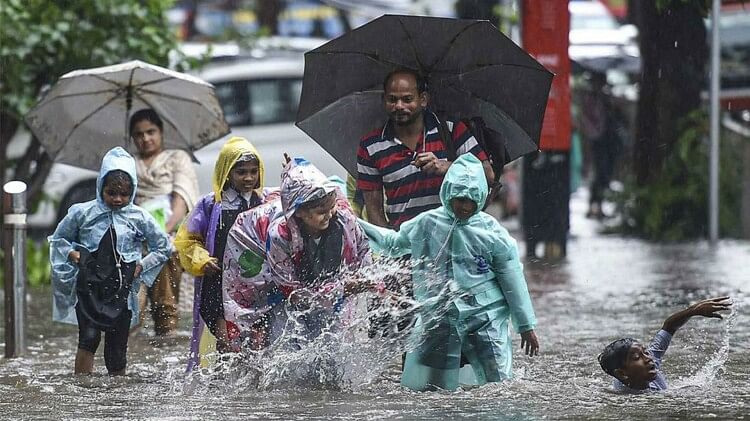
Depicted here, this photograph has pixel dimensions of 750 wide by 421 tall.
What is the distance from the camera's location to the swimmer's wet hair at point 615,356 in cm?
736

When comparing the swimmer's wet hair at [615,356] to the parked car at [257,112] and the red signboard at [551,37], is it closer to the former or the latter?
the red signboard at [551,37]

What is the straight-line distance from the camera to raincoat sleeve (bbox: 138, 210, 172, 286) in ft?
28.6

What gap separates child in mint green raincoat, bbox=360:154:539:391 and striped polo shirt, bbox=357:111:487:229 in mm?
523

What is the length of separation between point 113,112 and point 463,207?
3.94 meters

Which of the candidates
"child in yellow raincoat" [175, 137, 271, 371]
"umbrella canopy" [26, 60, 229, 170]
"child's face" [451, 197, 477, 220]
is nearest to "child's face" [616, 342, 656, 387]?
"child's face" [451, 197, 477, 220]

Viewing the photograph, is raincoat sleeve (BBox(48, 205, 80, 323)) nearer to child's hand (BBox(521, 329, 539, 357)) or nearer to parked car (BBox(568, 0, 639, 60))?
child's hand (BBox(521, 329, 539, 357))

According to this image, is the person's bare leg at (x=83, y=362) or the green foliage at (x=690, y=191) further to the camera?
the green foliage at (x=690, y=191)

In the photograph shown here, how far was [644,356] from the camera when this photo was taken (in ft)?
24.2

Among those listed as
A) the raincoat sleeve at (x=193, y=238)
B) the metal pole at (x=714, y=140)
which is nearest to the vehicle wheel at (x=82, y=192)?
the metal pole at (x=714, y=140)

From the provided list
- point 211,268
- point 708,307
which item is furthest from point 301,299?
point 708,307

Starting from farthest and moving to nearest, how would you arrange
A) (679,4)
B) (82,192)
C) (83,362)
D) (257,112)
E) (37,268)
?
(257,112)
(82,192)
(37,268)
(679,4)
(83,362)

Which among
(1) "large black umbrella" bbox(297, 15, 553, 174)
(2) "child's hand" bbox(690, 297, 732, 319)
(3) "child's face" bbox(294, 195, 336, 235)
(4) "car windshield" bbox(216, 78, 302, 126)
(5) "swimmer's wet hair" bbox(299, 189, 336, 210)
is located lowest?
(2) "child's hand" bbox(690, 297, 732, 319)

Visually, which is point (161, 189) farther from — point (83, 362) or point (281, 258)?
point (281, 258)

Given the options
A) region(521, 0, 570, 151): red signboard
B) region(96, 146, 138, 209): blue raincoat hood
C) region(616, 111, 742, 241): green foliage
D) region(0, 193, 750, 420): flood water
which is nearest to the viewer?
region(0, 193, 750, 420): flood water
